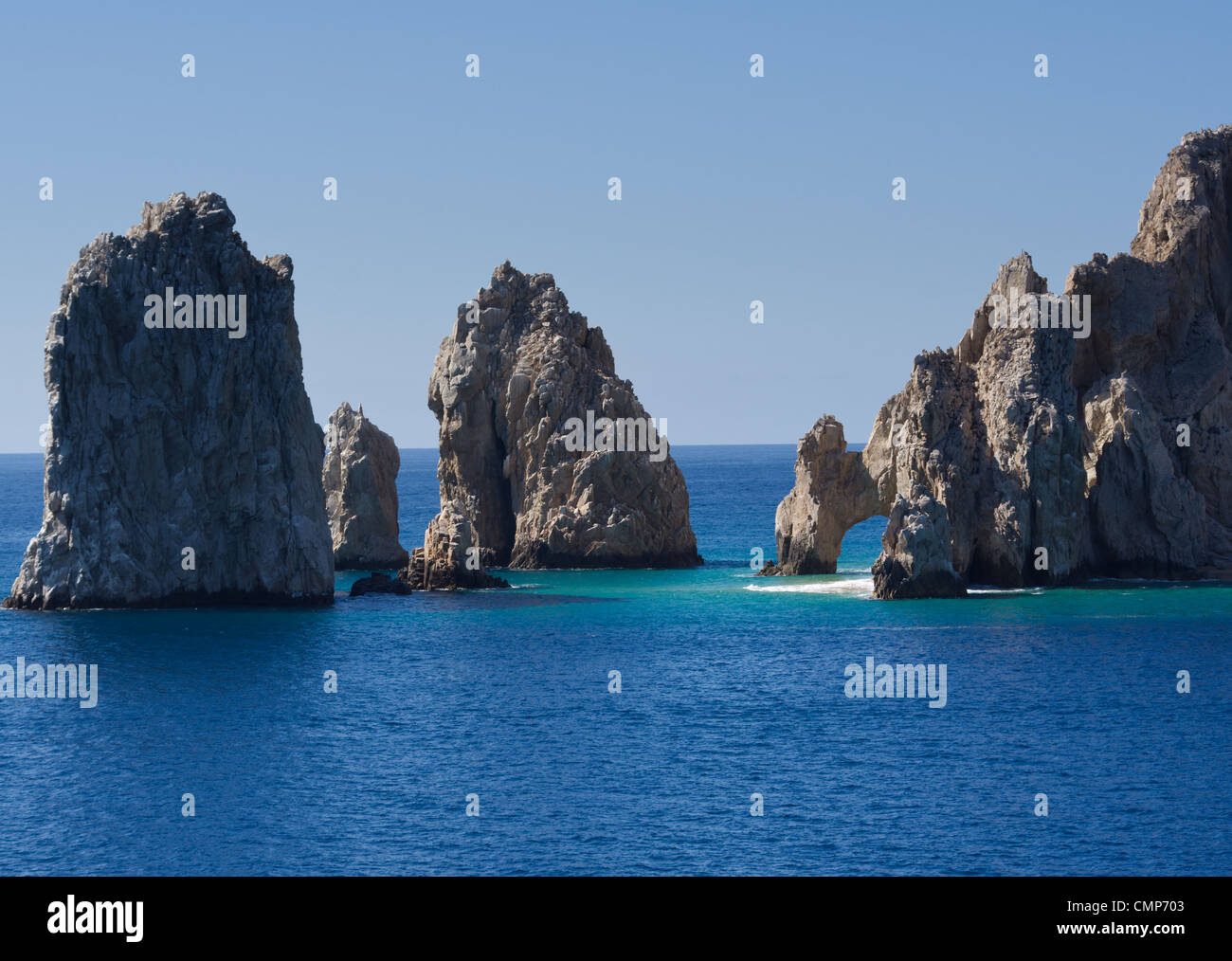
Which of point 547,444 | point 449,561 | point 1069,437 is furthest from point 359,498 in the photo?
point 1069,437

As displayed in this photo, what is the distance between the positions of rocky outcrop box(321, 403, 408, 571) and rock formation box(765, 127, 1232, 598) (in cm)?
3656

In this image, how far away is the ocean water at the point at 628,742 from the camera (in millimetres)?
46844

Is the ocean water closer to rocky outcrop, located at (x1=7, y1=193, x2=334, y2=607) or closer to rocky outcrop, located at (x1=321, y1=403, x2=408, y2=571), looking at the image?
rocky outcrop, located at (x1=7, y1=193, x2=334, y2=607)

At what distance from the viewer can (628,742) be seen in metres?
62.2

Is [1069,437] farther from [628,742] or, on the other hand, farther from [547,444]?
[628,742]

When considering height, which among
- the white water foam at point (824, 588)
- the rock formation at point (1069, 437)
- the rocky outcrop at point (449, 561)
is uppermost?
the rock formation at point (1069, 437)

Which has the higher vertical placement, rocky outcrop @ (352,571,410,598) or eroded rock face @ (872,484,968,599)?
eroded rock face @ (872,484,968,599)

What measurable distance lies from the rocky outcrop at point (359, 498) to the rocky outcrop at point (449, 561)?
60.6 ft

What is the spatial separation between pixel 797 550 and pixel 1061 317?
27.5 meters

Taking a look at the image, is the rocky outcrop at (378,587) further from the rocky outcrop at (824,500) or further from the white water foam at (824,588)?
the rocky outcrop at (824,500)

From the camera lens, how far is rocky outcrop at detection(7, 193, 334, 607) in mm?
98250

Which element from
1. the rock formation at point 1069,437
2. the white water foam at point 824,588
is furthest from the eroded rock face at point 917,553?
the white water foam at point 824,588

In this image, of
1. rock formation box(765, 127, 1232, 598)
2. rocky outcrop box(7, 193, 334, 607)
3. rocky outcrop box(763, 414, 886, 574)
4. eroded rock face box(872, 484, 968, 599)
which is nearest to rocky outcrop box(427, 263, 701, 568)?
rocky outcrop box(763, 414, 886, 574)

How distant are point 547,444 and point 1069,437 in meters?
47.7
